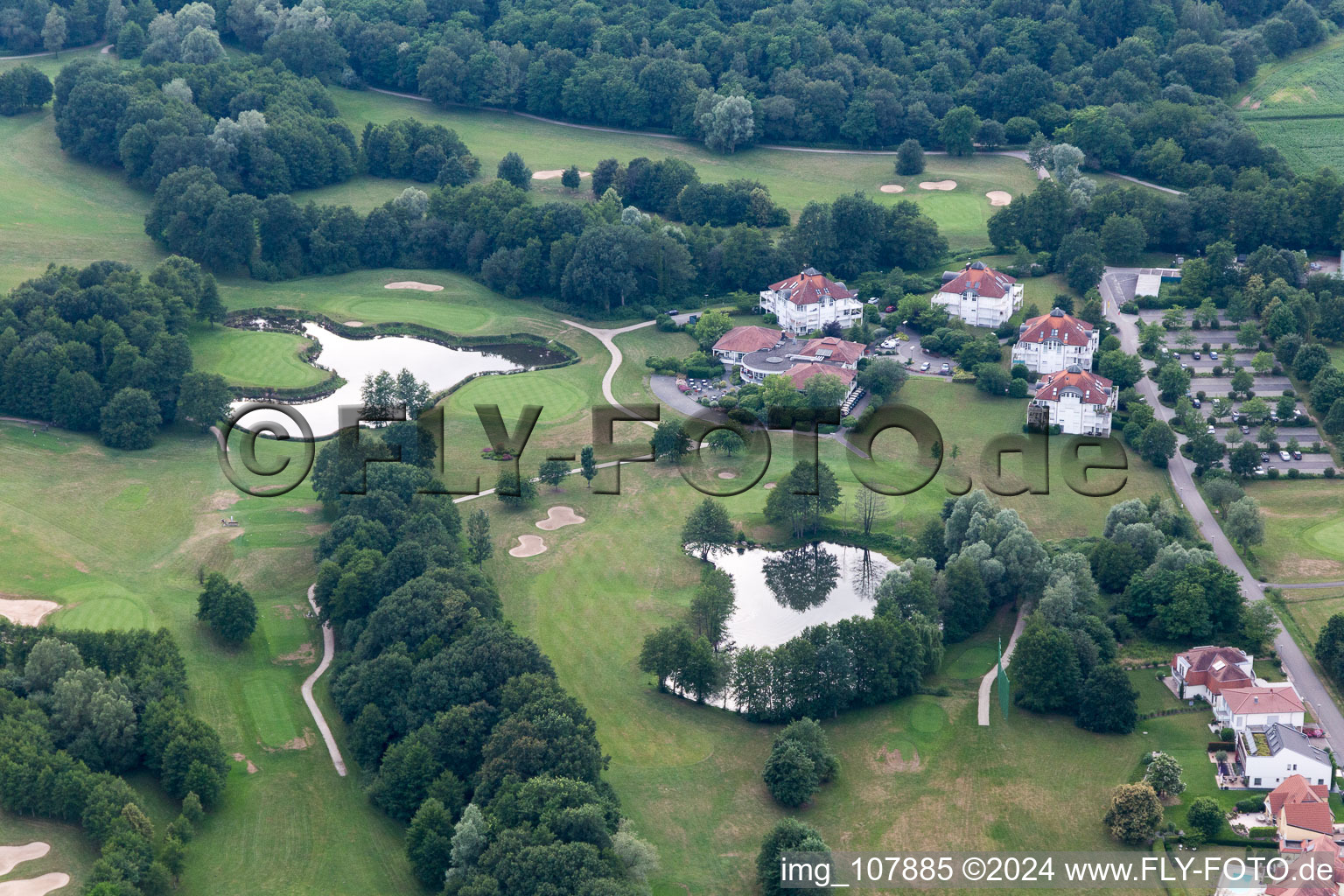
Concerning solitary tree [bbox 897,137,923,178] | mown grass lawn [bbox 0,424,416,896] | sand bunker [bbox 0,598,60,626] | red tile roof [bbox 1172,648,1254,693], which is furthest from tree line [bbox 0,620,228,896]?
solitary tree [bbox 897,137,923,178]

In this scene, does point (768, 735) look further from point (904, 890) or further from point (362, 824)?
point (362, 824)

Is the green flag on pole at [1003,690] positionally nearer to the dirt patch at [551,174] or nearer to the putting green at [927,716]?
the putting green at [927,716]

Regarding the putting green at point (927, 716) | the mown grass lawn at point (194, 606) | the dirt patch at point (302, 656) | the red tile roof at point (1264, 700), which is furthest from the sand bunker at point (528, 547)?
the red tile roof at point (1264, 700)

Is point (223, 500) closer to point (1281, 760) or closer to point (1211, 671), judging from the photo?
point (1211, 671)

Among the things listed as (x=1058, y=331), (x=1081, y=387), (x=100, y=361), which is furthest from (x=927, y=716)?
(x=100, y=361)

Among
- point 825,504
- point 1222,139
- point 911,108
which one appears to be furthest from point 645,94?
point 825,504
